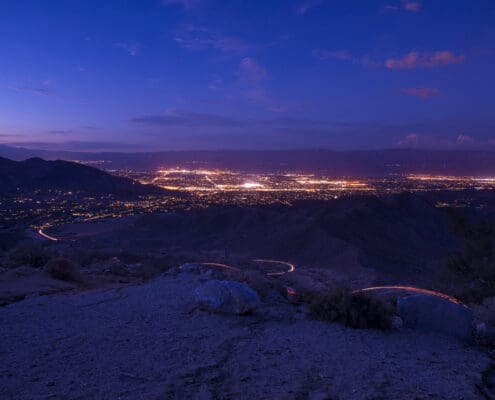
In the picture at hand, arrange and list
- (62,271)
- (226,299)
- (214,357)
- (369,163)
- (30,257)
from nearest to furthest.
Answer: (214,357)
(226,299)
(62,271)
(30,257)
(369,163)

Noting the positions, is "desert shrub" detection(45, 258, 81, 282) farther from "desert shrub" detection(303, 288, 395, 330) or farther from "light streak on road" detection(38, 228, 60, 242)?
"light streak on road" detection(38, 228, 60, 242)

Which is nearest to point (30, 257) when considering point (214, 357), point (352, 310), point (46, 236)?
point (214, 357)

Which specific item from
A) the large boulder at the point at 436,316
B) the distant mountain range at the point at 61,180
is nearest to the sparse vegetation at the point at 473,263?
the large boulder at the point at 436,316

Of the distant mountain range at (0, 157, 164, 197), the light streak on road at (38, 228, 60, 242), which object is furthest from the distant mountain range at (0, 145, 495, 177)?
the light streak on road at (38, 228, 60, 242)

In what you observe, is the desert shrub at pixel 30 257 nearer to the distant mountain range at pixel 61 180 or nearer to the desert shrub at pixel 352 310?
the desert shrub at pixel 352 310

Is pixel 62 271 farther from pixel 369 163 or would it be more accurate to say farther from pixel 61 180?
pixel 369 163

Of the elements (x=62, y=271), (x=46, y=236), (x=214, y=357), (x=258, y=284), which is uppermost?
(x=214, y=357)
